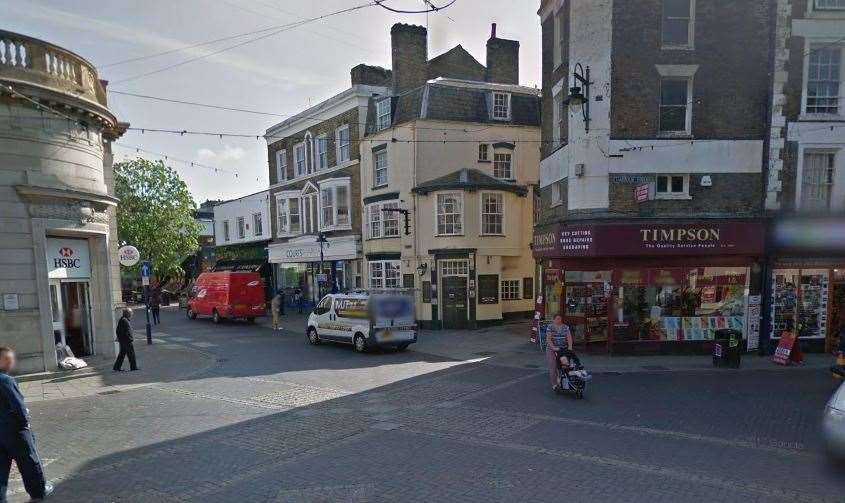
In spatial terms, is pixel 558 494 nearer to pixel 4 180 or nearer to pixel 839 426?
pixel 839 426

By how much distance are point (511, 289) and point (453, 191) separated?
18.4ft

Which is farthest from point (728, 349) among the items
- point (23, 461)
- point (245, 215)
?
point (245, 215)

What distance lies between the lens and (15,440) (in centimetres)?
514

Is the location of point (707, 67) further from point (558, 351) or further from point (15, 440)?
point (15, 440)

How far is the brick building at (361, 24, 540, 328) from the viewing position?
20.1 metres

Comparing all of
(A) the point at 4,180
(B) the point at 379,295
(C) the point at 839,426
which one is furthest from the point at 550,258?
(A) the point at 4,180

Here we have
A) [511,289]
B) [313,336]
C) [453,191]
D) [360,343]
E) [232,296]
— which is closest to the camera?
[360,343]

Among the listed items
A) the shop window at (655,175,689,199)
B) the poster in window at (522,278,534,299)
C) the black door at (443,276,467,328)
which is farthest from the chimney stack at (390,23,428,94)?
the shop window at (655,175,689,199)

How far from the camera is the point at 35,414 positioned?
8.69m

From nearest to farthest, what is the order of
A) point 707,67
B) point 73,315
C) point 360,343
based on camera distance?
point 73,315 → point 707,67 → point 360,343

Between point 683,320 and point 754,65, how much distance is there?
7.71 meters

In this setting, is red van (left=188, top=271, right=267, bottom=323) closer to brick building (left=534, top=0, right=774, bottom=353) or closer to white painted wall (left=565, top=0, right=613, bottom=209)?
brick building (left=534, top=0, right=774, bottom=353)

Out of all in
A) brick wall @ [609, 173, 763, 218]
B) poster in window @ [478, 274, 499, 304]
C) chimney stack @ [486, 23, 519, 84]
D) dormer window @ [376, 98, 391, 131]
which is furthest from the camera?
chimney stack @ [486, 23, 519, 84]

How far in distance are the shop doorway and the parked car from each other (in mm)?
15967
